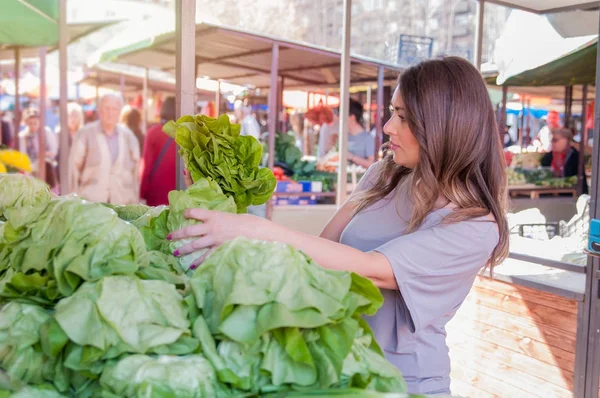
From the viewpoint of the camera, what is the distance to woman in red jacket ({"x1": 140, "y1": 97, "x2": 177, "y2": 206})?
19.8 ft

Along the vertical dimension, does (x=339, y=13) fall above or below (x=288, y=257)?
above

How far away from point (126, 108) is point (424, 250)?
8.40 m

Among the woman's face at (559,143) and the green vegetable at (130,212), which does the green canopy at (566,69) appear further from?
the green vegetable at (130,212)

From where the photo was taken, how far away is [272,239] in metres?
1.66

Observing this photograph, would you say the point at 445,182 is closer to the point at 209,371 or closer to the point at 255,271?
the point at 255,271

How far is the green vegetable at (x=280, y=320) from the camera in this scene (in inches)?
47.9

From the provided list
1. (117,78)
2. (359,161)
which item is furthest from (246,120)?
(117,78)

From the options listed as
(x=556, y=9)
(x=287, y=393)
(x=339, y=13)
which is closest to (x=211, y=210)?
(x=287, y=393)

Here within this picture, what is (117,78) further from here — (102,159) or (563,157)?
(563,157)

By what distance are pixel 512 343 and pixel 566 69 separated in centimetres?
387

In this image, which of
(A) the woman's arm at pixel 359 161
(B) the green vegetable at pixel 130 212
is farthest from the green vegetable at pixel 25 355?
(A) the woman's arm at pixel 359 161

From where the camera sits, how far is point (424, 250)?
1.89m

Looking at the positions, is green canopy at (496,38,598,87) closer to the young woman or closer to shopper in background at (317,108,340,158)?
shopper in background at (317,108,340,158)

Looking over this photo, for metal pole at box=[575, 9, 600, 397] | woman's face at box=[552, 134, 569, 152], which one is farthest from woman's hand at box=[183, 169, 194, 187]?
woman's face at box=[552, 134, 569, 152]
